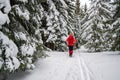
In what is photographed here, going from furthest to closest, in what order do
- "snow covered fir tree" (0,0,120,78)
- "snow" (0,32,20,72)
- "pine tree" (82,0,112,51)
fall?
"pine tree" (82,0,112,51)
"snow covered fir tree" (0,0,120,78)
"snow" (0,32,20,72)

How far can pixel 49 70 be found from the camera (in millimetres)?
9664

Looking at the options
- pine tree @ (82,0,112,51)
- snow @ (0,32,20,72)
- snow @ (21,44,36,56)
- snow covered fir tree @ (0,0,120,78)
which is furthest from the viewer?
pine tree @ (82,0,112,51)

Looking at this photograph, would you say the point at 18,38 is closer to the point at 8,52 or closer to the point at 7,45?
the point at 7,45

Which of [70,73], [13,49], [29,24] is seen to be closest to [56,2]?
[29,24]

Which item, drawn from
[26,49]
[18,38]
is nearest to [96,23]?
[26,49]

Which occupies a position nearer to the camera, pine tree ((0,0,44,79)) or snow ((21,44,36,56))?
pine tree ((0,0,44,79))

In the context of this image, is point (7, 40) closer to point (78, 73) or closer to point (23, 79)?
point (23, 79)

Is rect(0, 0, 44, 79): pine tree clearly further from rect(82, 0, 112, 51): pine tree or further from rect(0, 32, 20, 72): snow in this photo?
rect(82, 0, 112, 51): pine tree

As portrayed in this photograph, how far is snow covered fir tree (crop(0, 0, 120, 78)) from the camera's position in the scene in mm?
7062

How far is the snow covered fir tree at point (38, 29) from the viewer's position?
706cm

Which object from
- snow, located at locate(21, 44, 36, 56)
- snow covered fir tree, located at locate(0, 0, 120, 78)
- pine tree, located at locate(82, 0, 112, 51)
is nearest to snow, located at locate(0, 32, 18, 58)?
snow covered fir tree, located at locate(0, 0, 120, 78)

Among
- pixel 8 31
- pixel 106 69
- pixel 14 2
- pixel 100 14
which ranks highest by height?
pixel 100 14

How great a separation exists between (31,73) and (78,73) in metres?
2.18

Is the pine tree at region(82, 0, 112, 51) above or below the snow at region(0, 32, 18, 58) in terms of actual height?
above
